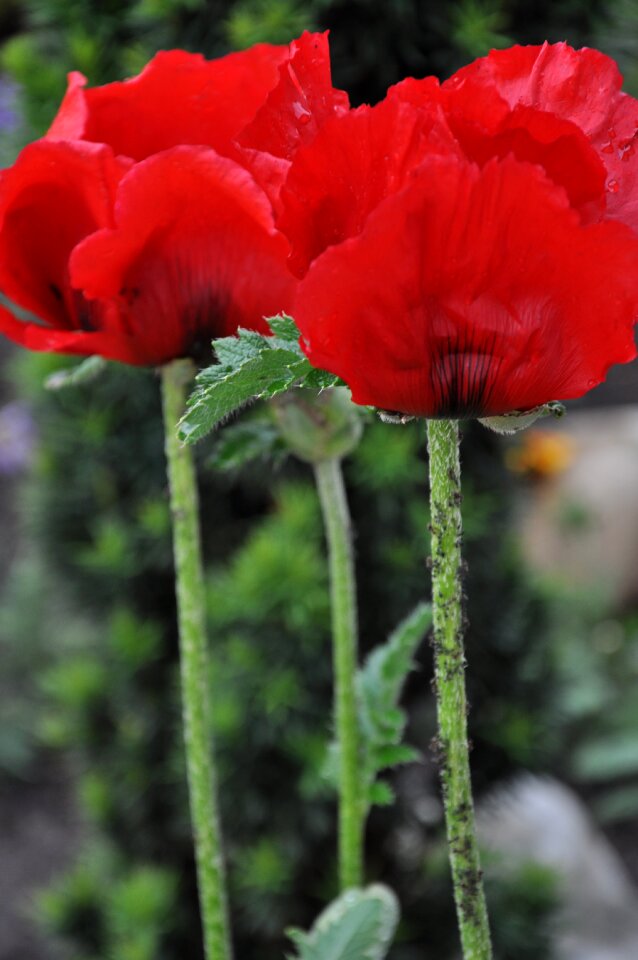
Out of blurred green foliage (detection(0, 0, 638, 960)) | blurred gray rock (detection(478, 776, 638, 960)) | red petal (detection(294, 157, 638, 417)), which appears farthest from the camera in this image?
blurred gray rock (detection(478, 776, 638, 960))

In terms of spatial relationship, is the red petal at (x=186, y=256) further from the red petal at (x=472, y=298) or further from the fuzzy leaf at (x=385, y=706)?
the fuzzy leaf at (x=385, y=706)

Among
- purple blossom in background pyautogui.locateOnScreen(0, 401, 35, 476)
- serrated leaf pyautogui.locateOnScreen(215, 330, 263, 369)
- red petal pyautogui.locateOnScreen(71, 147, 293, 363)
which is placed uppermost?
purple blossom in background pyautogui.locateOnScreen(0, 401, 35, 476)

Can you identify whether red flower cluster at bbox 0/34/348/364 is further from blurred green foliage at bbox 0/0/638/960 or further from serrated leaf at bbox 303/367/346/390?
blurred green foliage at bbox 0/0/638/960

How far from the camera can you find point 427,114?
43 cm

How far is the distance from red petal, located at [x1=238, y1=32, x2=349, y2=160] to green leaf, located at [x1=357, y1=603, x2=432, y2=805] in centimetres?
34

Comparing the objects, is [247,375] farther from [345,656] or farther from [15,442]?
[15,442]

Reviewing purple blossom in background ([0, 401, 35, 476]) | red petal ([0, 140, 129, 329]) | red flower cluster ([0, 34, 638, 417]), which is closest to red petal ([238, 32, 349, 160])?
red flower cluster ([0, 34, 638, 417])

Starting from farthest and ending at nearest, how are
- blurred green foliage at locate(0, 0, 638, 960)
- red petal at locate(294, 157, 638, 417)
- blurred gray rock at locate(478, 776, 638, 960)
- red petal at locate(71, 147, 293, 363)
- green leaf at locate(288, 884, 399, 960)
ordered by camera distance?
blurred gray rock at locate(478, 776, 638, 960)
blurred green foliage at locate(0, 0, 638, 960)
green leaf at locate(288, 884, 399, 960)
red petal at locate(71, 147, 293, 363)
red petal at locate(294, 157, 638, 417)

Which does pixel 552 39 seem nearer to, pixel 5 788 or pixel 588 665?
Result: pixel 588 665

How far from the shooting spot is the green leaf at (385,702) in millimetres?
753

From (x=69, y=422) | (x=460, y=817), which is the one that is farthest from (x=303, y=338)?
(x=69, y=422)

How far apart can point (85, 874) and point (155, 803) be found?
141 mm

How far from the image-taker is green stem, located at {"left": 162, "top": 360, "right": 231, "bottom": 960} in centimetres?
67

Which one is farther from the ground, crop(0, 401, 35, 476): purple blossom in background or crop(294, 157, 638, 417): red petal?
crop(0, 401, 35, 476): purple blossom in background
